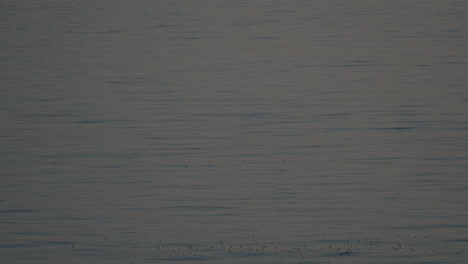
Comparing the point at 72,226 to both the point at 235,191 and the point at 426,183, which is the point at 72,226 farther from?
the point at 426,183

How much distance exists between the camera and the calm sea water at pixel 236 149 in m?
11.3

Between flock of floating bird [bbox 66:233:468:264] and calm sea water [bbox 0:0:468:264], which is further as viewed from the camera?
calm sea water [bbox 0:0:468:264]

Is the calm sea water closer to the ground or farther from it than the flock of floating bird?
closer to the ground

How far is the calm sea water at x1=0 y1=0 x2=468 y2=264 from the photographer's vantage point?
11.3m

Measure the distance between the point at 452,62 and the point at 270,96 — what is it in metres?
5.72

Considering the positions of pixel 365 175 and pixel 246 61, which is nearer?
pixel 365 175

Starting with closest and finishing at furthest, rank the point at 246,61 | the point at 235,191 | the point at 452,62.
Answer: the point at 235,191 < the point at 452,62 < the point at 246,61

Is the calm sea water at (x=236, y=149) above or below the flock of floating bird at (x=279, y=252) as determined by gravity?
below

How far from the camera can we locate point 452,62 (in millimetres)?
25797

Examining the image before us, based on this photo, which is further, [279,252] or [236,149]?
[236,149]

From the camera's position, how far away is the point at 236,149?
54.8 ft

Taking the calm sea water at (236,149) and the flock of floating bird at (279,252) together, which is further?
the calm sea water at (236,149)

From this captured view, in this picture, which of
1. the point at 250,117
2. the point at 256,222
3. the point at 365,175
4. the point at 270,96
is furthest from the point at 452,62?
the point at 256,222

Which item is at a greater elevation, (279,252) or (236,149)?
(279,252)
